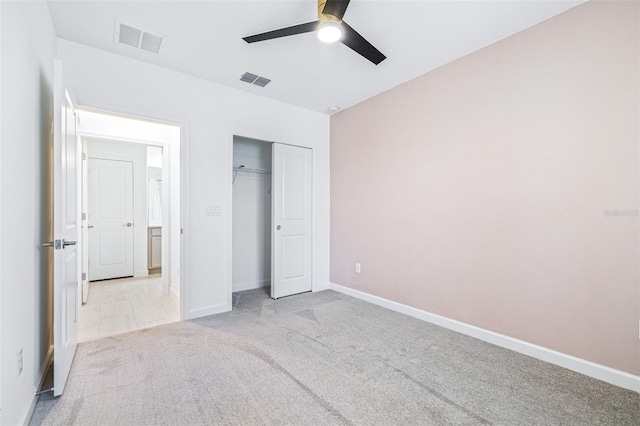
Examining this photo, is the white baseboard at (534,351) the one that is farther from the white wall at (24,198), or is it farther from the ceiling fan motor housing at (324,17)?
the white wall at (24,198)

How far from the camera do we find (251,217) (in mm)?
4465

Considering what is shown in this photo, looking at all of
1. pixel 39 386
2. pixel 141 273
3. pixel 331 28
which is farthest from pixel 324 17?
pixel 141 273

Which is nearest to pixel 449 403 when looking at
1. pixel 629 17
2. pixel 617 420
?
pixel 617 420

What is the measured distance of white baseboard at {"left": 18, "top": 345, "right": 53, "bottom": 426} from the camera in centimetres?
151

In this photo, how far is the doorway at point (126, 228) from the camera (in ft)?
11.1

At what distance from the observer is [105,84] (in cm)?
267

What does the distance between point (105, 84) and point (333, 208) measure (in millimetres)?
3033

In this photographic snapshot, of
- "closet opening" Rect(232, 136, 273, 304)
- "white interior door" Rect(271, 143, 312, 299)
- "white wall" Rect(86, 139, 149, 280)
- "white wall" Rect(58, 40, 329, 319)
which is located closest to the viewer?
"white wall" Rect(58, 40, 329, 319)

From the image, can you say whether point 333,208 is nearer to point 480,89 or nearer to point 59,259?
point 480,89

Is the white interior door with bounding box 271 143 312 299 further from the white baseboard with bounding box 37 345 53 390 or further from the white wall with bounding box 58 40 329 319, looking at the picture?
the white baseboard with bounding box 37 345 53 390

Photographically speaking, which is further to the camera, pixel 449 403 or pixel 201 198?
pixel 201 198

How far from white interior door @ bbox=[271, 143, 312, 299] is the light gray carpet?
1130 millimetres

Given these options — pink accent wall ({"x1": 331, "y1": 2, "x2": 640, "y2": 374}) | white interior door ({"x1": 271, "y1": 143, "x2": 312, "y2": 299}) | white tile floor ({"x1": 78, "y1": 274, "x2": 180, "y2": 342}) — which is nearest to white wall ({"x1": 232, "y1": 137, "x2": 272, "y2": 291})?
white interior door ({"x1": 271, "y1": 143, "x2": 312, "y2": 299})

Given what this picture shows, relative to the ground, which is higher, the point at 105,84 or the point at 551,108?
the point at 105,84
